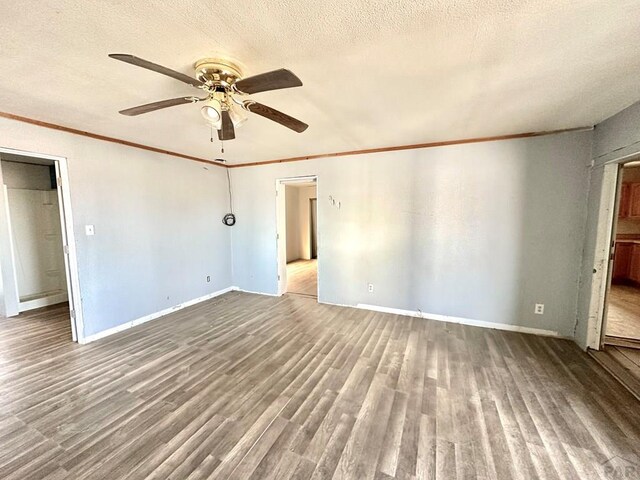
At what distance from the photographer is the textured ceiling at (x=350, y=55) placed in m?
1.21

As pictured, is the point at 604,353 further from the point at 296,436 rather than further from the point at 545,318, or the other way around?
the point at 296,436

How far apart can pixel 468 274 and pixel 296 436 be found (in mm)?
2845

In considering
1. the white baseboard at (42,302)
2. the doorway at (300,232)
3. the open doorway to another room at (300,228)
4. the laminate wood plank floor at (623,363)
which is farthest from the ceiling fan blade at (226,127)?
the open doorway to another room at (300,228)

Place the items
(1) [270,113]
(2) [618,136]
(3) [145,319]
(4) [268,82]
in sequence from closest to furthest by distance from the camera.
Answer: (4) [268,82] → (1) [270,113] → (2) [618,136] → (3) [145,319]

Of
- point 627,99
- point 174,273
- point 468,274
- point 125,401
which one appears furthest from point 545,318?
point 174,273

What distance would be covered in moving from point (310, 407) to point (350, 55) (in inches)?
95.6

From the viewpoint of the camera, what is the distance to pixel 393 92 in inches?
78.5

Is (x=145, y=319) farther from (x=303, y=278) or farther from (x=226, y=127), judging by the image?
(x=303, y=278)

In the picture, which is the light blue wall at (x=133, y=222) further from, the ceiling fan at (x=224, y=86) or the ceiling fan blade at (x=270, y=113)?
the ceiling fan blade at (x=270, y=113)

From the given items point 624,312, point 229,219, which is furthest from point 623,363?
point 229,219

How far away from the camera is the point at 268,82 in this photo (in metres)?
1.40

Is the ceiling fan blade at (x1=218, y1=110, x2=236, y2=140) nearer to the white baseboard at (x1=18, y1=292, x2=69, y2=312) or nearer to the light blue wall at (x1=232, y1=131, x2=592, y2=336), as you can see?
the light blue wall at (x1=232, y1=131, x2=592, y2=336)

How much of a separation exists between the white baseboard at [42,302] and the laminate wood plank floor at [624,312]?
780 centimetres

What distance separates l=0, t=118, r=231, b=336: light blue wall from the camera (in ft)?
9.62
